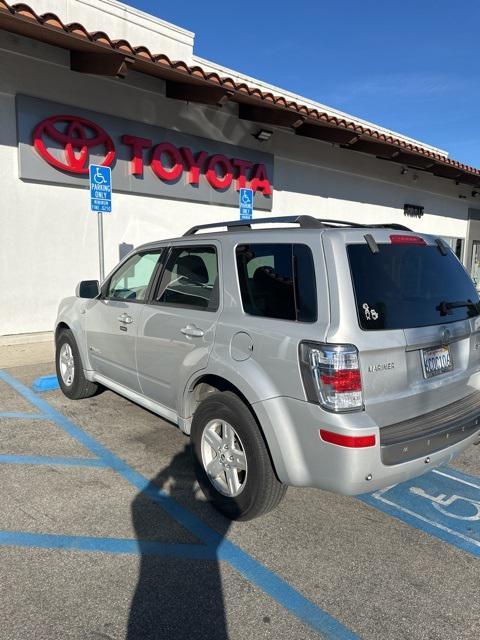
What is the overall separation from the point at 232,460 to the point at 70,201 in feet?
23.2

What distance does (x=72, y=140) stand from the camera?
840cm

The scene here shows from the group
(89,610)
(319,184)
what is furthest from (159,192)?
(89,610)

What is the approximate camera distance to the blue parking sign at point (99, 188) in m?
6.26

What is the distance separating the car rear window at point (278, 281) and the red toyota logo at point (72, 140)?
6.33m

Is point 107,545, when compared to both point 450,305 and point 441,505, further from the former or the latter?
point 450,305

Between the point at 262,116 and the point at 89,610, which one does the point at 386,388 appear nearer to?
the point at 89,610

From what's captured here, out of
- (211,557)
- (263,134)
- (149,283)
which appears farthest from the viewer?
(263,134)

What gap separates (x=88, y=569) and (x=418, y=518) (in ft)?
6.79

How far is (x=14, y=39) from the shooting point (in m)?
7.61

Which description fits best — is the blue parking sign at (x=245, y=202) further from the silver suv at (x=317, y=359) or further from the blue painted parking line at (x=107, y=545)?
the blue painted parking line at (x=107, y=545)

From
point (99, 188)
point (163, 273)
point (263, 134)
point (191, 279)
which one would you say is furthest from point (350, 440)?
point (263, 134)

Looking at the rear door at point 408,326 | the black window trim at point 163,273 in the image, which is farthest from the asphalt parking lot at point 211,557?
the black window trim at point 163,273

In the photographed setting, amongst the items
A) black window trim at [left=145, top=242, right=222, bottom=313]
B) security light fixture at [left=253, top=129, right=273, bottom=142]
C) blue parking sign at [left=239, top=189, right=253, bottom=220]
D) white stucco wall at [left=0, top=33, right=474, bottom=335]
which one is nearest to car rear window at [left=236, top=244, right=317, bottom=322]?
black window trim at [left=145, top=242, right=222, bottom=313]

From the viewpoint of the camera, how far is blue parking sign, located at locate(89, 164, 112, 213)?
6.26 metres
